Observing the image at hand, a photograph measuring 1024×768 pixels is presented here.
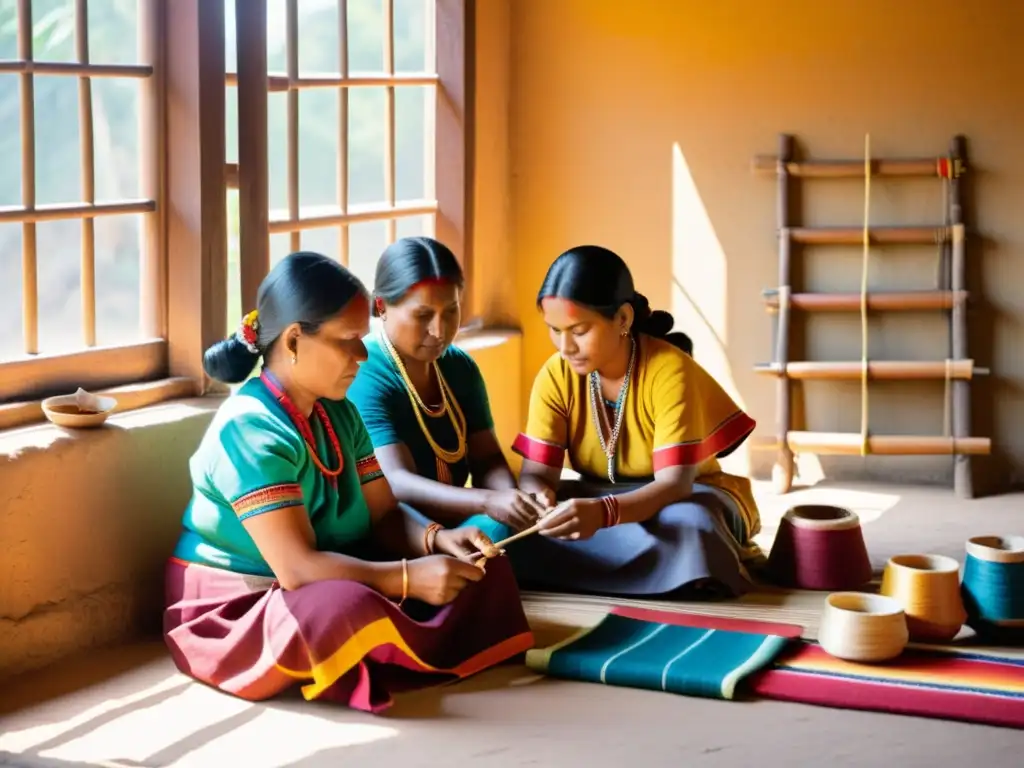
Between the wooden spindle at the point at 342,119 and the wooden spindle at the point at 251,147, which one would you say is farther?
the wooden spindle at the point at 342,119

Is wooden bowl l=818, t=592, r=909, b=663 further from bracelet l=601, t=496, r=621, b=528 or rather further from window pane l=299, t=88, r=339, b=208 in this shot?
window pane l=299, t=88, r=339, b=208

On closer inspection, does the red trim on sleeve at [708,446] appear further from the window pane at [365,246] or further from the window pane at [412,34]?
the window pane at [412,34]

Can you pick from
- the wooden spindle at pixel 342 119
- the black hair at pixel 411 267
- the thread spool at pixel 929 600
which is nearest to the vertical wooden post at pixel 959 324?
the thread spool at pixel 929 600

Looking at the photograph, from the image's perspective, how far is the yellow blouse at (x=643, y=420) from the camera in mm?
4012

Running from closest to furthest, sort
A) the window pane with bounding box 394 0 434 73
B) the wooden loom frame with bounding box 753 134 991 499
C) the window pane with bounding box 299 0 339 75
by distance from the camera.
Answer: the window pane with bounding box 299 0 339 75
the window pane with bounding box 394 0 434 73
the wooden loom frame with bounding box 753 134 991 499

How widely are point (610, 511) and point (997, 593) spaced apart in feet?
3.26

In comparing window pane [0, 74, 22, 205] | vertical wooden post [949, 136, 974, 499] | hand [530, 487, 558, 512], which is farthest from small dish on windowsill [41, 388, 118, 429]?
vertical wooden post [949, 136, 974, 499]

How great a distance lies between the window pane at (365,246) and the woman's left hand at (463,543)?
1.87 metres

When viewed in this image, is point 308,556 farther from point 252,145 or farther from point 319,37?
point 319,37

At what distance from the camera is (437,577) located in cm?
316

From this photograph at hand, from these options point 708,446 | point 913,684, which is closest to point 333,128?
point 708,446

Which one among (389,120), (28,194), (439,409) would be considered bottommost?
(439,409)

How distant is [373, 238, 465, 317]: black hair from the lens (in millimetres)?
3752

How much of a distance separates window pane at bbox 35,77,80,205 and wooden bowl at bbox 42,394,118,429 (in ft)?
1.82
